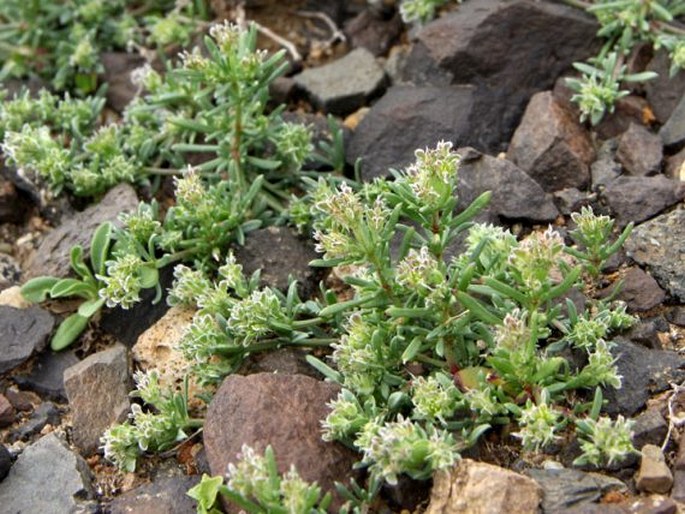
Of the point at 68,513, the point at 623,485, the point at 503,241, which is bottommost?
the point at 68,513

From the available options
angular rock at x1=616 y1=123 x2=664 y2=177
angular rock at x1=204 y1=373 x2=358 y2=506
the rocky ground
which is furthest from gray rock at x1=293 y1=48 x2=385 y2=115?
angular rock at x1=204 y1=373 x2=358 y2=506

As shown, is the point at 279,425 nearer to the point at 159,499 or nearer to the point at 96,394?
the point at 159,499

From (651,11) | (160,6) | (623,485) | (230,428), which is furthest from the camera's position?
(160,6)

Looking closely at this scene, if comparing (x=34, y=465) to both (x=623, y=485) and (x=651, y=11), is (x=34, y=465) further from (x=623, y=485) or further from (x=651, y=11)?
(x=651, y=11)

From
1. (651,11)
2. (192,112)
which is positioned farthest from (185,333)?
(651,11)

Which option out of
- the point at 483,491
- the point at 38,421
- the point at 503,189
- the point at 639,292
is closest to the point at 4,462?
the point at 38,421

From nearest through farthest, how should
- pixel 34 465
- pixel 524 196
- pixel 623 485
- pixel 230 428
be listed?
pixel 623 485, pixel 230 428, pixel 34 465, pixel 524 196
